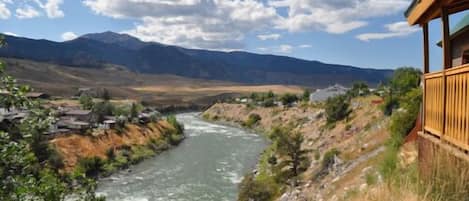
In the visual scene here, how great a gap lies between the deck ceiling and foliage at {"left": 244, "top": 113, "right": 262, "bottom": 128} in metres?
65.4

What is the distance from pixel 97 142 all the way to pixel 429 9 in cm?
4050

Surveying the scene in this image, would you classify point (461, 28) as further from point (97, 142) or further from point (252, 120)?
point (252, 120)

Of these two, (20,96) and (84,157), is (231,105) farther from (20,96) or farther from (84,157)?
(20,96)

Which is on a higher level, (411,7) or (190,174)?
(411,7)

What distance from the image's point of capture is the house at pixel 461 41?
11055mm

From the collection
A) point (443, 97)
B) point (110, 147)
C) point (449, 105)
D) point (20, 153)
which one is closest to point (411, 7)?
point (443, 97)

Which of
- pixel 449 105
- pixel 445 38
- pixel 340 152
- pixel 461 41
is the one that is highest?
pixel 461 41

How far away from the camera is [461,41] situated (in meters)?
11.9

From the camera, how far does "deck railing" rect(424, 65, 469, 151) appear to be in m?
6.05

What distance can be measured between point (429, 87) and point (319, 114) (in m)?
47.9

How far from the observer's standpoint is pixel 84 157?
38.8m

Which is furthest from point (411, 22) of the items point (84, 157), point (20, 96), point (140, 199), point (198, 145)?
point (198, 145)

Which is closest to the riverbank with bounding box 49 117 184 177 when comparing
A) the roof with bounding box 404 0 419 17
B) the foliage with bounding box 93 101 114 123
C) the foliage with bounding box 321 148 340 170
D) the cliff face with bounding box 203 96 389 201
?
the foliage with bounding box 93 101 114 123

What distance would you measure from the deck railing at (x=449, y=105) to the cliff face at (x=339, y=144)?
3.13 metres
